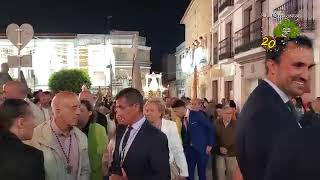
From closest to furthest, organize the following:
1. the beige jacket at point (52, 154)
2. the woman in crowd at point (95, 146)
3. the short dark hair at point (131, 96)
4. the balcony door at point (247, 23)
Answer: the beige jacket at point (52, 154) < the short dark hair at point (131, 96) < the woman in crowd at point (95, 146) < the balcony door at point (247, 23)

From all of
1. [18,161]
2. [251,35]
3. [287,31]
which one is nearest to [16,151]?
[18,161]

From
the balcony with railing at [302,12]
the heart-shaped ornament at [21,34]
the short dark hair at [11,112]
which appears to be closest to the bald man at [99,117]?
the heart-shaped ornament at [21,34]

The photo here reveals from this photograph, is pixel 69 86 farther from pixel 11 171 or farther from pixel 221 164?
pixel 11 171

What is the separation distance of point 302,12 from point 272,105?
1537 cm

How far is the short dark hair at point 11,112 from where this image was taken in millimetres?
4042

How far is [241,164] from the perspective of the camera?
3604 mm

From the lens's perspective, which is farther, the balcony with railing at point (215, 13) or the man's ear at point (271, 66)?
the balcony with railing at point (215, 13)

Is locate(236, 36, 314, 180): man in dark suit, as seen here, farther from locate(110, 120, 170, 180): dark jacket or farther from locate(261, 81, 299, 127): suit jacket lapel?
locate(110, 120, 170, 180): dark jacket

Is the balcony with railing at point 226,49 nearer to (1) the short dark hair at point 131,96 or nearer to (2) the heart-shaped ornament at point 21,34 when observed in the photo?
(2) the heart-shaped ornament at point 21,34

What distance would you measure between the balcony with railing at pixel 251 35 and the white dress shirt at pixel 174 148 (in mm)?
14020

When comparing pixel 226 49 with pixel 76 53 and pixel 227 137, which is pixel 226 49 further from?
pixel 76 53

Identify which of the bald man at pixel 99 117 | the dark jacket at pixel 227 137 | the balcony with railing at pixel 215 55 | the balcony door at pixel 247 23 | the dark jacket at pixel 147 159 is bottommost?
the dark jacket at pixel 227 137

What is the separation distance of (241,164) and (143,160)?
1525 millimetres

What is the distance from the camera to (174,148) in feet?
26.3
